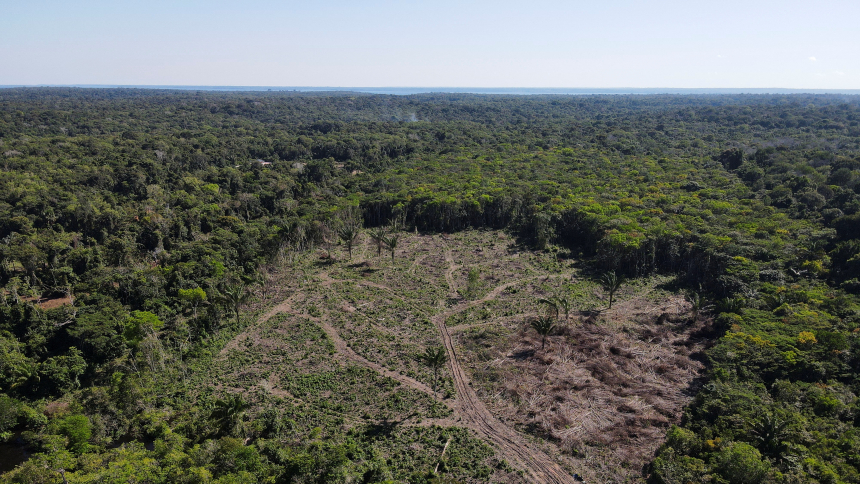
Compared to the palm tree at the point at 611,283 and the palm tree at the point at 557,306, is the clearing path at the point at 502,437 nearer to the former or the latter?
the palm tree at the point at 557,306

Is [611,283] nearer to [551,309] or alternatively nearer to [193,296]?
[551,309]

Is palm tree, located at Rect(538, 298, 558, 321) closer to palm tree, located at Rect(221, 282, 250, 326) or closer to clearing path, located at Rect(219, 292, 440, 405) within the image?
clearing path, located at Rect(219, 292, 440, 405)

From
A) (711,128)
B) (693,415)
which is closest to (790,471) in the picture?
(693,415)

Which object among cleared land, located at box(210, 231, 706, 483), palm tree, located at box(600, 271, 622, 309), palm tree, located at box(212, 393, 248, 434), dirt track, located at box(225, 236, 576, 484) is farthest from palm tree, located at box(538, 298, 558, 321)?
palm tree, located at box(212, 393, 248, 434)

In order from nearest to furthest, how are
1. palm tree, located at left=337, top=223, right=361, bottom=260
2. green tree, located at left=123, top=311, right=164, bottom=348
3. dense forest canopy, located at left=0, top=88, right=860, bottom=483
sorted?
dense forest canopy, located at left=0, top=88, right=860, bottom=483
green tree, located at left=123, top=311, right=164, bottom=348
palm tree, located at left=337, top=223, right=361, bottom=260

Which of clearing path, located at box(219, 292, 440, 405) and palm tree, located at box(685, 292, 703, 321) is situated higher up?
palm tree, located at box(685, 292, 703, 321)
